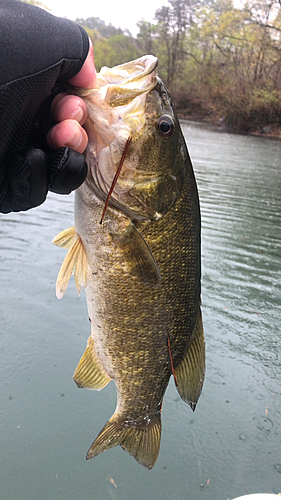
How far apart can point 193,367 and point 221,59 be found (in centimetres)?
4624

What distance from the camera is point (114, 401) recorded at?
3.45 m

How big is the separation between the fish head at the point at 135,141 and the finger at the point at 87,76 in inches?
1.3

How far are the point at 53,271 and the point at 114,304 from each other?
368 cm

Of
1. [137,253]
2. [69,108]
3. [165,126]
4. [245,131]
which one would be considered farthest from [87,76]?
[245,131]

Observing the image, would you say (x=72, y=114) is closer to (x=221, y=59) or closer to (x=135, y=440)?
(x=135, y=440)

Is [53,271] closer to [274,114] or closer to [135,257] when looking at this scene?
[135,257]

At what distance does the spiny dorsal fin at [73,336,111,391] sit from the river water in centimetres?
111

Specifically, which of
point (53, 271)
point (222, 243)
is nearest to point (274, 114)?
point (222, 243)

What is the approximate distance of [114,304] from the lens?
6.06 feet

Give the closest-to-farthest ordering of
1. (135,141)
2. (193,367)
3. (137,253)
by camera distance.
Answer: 1. (135,141)
2. (137,253)
3. (193,367)

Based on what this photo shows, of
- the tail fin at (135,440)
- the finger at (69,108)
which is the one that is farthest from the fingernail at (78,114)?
the tail fin at (135,440)

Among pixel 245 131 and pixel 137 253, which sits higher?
pixel 137 253

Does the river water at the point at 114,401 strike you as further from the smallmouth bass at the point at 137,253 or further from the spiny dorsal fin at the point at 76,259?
the spiny dorsal fin at the point at 76,259

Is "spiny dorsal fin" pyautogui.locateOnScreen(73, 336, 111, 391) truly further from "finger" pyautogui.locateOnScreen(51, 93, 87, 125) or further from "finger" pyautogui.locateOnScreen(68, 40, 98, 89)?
"finger" pyautogui.locateOnScreen(68, 40, 98, 89)
